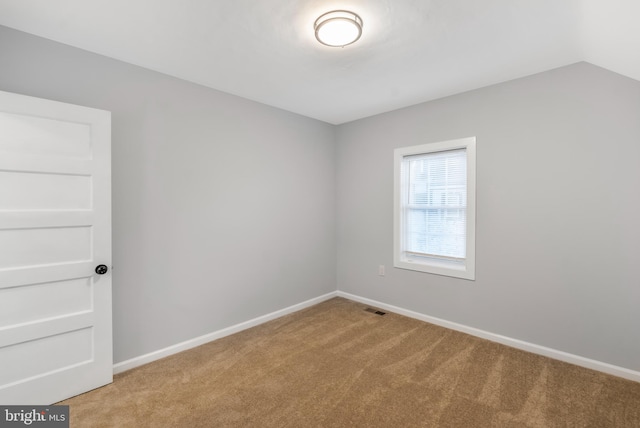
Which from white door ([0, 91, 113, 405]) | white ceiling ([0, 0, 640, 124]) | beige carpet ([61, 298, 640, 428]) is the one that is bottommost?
beige carpet ([61, 298, 640, 428])

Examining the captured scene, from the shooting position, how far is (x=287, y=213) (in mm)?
3828

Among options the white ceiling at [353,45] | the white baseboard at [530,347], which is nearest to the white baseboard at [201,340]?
the white baseboard at [530,347]

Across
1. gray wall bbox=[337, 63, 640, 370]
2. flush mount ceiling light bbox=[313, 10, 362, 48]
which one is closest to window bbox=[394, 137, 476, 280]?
gray wall bbox=[337, 63, 640, 370]

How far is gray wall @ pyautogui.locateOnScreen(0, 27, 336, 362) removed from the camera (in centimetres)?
235

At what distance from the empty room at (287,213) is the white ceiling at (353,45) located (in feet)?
0.07

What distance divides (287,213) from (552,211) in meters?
2.79

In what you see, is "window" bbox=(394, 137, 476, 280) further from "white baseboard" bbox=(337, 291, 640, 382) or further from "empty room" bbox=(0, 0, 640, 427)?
"white baseboard" bbox=(337, 291, 640, 382)

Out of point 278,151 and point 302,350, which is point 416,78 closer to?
point 278,151

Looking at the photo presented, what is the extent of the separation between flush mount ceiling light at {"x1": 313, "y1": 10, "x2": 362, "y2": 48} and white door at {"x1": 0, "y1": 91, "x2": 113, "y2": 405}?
5.72ft

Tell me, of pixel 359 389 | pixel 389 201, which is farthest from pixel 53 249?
pixel 389 201

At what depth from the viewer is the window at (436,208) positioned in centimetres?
318

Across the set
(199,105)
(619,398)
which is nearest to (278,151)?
(199,105)

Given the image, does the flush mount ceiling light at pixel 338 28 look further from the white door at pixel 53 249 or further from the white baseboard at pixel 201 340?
the white baseboard at pixel 201 340

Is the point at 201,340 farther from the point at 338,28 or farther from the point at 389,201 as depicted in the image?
the point at 338,28
